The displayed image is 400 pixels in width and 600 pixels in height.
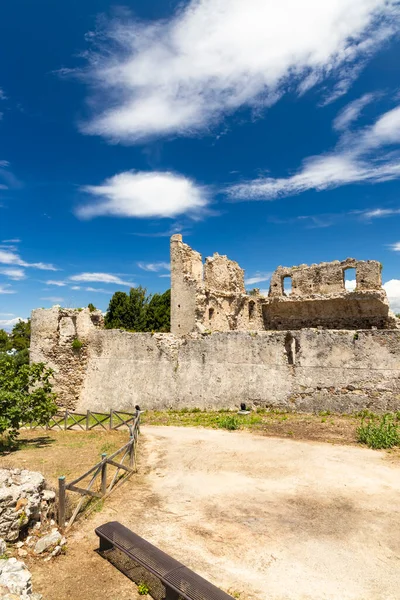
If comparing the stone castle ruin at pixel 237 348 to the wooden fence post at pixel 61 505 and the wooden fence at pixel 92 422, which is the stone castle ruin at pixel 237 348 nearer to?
the wooden fence at pixel 92 422

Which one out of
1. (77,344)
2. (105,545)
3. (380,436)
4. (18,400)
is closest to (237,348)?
(380,436)

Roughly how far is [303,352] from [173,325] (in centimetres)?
1001

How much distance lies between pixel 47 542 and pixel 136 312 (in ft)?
136

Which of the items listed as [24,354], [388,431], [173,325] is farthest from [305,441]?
[24,354]

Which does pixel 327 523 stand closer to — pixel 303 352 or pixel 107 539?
pixel 107 539

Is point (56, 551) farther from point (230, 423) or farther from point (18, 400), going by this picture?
point (230, 423)

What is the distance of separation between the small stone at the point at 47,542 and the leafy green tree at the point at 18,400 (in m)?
5.29

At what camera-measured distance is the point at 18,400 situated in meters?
11.7

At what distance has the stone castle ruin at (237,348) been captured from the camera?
15172mm

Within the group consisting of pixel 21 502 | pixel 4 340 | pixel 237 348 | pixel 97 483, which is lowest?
pixel 97 483

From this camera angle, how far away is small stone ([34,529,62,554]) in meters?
6.36

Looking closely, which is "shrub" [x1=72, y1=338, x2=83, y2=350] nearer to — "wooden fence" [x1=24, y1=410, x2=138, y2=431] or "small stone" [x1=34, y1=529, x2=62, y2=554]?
"wooden fence" [x1=24, y1=410, x2=138, y2=431]

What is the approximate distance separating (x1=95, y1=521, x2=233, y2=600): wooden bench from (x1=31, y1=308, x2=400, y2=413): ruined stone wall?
11028 millimetres

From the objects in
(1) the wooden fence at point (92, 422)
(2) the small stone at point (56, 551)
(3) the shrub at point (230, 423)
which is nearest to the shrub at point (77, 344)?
(1) the wooden fence at point (92, 422)
